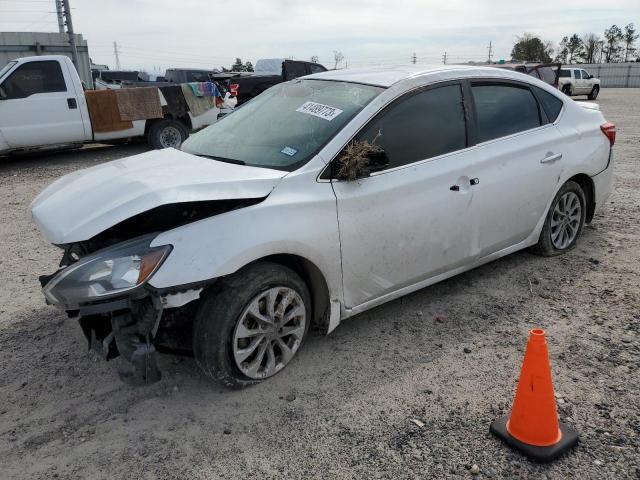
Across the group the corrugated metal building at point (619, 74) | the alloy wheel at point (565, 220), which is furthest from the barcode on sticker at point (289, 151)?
the corrugated metal building at point (619, 74)

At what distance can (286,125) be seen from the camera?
3637 mm

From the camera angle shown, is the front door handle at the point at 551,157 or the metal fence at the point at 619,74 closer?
the front door handle at the point at 551,157

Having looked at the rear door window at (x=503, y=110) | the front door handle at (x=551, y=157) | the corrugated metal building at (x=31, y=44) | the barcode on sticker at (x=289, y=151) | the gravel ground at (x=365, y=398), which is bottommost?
the gravel ground at (x=365, y=398)

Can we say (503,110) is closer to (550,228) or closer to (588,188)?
(550,228)

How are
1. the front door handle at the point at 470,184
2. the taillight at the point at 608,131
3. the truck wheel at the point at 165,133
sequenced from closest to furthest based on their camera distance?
the front door handle at the point at 470,184 → the taillight at the point at 608,131 → the truck wheel at the point at 165,133

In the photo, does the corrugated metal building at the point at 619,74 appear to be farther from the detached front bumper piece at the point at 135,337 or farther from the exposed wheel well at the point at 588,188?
the detached front bumper piece at the point at 135,337

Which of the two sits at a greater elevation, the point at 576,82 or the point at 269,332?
the point at 576,82

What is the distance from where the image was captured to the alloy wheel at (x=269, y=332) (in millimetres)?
2926

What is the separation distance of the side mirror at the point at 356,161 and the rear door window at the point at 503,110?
1.10 metres

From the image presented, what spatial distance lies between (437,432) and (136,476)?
1437 mm

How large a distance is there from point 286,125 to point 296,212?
2.84ft

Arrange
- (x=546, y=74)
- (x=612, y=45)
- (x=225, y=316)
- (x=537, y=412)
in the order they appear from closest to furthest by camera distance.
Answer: (x=537, y=412) < (x=225, y=316) < (x=546, y=74) < (x=612, y=45)

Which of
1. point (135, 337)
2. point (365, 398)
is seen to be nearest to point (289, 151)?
point (135, 337)

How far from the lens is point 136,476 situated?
2.46 m
